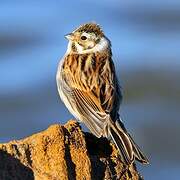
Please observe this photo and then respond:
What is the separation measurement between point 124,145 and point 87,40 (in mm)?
1798

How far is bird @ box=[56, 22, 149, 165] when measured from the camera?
7.25 m

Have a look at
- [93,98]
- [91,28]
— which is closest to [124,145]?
[93,98]

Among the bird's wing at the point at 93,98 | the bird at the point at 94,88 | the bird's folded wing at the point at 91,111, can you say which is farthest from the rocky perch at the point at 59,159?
the bird's wing at the point at 93,98

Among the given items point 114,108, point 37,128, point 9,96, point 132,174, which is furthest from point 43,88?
point 132,174

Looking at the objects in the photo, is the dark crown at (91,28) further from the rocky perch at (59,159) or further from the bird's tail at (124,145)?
the rocky perch at (59,159)

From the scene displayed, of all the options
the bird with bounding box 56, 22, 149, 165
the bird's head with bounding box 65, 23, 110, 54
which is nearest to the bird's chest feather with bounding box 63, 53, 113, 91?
the bird with bounding box 56, 22, 149, 165

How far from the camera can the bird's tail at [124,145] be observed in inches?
266

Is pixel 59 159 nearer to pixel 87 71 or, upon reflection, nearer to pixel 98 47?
pixel 87 71

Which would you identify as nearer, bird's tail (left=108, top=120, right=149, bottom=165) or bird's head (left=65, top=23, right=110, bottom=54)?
bird's tail (left=108, top=120, right=149, bottom=165)

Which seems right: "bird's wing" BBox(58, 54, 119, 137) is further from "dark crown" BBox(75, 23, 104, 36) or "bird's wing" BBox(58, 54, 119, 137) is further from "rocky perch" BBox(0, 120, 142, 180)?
"rocky perch" BBox(0, 120, 142, 180)

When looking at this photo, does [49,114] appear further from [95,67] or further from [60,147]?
[60,147]

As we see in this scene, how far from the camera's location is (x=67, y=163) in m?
6.19

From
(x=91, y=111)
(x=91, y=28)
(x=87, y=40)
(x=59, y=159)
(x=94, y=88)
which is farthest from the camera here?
(x=87, y=40)

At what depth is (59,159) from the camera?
613cm
